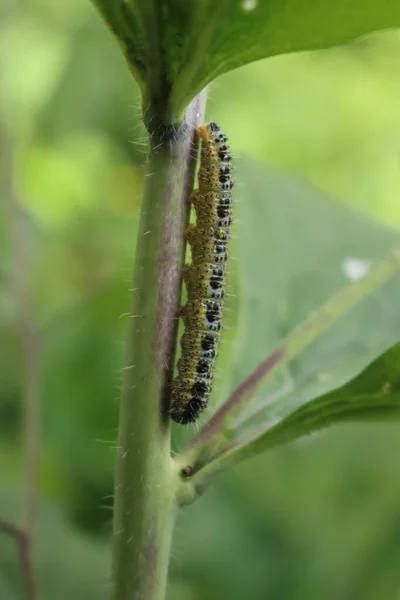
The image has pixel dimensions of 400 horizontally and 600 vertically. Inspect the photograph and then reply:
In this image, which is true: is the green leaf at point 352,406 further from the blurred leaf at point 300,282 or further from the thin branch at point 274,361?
the blurred leaf at point 300,282

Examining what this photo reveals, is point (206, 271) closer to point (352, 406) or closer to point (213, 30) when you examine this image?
point (352, 406)

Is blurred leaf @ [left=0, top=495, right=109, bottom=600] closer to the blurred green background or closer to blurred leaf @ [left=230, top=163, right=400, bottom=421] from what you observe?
the blurred green background

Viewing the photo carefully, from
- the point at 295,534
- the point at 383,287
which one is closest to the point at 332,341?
the point at 383,287

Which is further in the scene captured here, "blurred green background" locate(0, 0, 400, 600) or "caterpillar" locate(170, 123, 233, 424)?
"blurred green background" locate(0, 0, 400, 600)

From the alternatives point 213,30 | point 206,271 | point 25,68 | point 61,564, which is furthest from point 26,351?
point 25,68

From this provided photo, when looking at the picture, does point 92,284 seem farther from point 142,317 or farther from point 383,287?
point 142,317

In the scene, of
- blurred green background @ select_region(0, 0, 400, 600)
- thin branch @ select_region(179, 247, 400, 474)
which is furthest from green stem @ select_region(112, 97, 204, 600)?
blurred green background @ select_region(0, 0, 400, 600)
